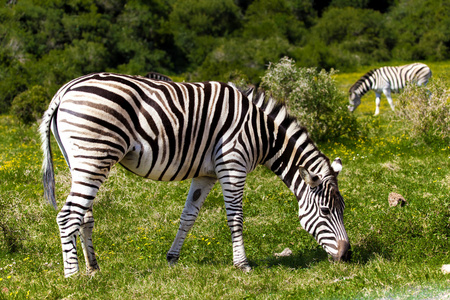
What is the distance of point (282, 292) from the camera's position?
16.0ft

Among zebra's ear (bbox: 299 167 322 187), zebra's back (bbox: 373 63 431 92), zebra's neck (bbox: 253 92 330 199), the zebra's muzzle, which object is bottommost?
the zebra's muzzle

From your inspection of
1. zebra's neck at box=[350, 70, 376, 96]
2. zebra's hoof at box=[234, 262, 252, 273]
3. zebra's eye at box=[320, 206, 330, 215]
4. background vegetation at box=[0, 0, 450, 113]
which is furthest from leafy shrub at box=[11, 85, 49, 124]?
zebra's eye at box=[320, 206, 330, 215]

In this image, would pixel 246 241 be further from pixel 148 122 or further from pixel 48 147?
pixel 48 147

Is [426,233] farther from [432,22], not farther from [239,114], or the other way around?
[432,22]

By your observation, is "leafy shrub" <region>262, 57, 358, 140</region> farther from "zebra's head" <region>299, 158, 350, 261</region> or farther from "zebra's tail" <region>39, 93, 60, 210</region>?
"zebra's tail" <region>39, 93, 60, 210</region>

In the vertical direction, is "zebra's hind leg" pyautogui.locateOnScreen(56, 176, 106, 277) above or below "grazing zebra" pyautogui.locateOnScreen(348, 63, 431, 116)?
below

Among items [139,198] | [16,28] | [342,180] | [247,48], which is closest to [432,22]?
[247,48]

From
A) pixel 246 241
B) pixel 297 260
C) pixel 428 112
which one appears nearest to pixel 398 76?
pixel 428 112

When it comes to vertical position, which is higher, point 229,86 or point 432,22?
point 432,22

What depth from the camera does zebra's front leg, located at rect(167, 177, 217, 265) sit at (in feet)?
20.7

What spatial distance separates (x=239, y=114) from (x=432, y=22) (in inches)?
1748

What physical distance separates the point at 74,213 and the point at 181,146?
148cm

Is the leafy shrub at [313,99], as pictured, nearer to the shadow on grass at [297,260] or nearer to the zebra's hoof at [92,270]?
the shadow on grass at [297,260]

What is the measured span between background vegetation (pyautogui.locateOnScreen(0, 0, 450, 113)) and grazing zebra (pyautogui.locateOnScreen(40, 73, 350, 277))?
15403mm
